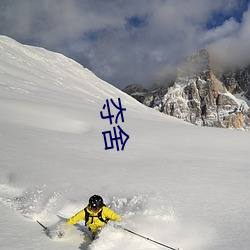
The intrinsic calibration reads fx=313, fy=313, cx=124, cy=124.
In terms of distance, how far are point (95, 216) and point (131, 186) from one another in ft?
7.86

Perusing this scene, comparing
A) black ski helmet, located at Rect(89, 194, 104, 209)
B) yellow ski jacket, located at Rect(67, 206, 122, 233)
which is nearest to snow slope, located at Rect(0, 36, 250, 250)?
yellow ski jacket, located at Rect(67, 206, 122, 233)

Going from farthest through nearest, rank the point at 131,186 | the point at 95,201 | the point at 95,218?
1. the point at 131,186
2. the point at 95,218
3. the point at 95,201

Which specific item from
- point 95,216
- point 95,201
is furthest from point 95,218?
point 95,201

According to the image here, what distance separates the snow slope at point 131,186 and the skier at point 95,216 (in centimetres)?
24

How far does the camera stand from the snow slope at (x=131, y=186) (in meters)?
5.73

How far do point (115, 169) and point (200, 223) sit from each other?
433 centimetres

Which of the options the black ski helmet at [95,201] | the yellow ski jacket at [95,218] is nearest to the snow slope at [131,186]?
the yellow ski jacket at [95,218]

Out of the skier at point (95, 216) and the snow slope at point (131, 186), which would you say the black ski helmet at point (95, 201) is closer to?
the skier at point (95, 216)

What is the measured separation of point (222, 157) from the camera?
39.2ft

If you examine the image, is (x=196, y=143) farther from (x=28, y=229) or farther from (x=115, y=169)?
(x=28, y=229)

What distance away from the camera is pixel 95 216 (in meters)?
6.18

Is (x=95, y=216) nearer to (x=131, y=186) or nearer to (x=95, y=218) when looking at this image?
(x=95, y=218)

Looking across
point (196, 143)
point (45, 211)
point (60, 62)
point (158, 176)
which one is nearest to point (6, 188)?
point (45, 211)

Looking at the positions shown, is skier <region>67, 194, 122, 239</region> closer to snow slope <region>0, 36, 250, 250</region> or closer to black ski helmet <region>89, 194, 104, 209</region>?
black ski helmet <region>89, 194, 104, 209</region>
